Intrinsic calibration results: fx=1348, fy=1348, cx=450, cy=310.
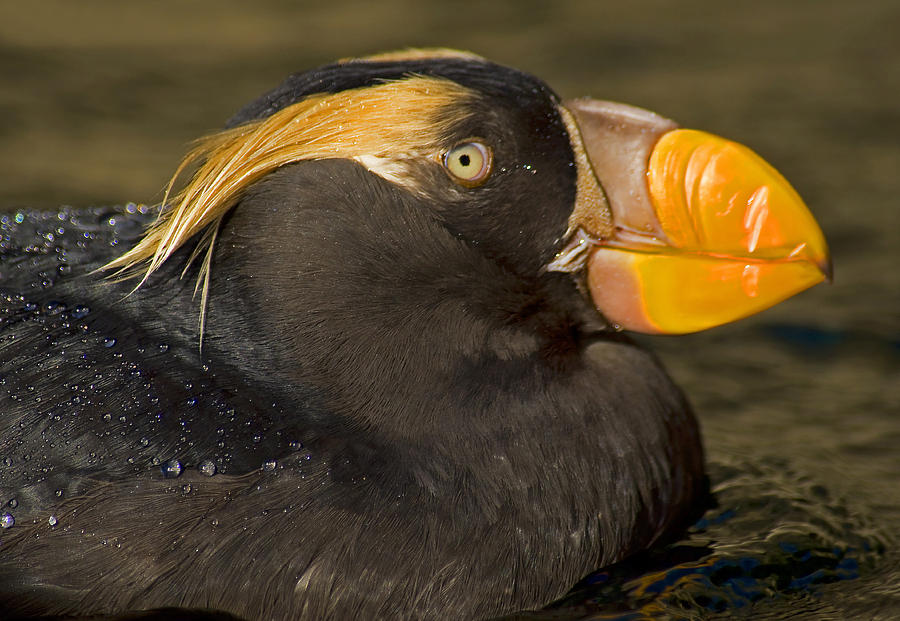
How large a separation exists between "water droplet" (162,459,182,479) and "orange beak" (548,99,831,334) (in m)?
1.23

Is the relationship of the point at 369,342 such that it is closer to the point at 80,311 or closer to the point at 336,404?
the point at 336,404

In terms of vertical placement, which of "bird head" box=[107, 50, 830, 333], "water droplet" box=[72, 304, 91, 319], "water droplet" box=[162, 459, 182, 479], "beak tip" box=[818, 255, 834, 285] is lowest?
"water droplet" box=[162, 459, 182, 479]

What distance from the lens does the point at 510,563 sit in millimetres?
3635

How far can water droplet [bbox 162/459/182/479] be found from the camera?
3.40 metres

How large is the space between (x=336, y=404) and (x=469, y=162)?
2.49ft

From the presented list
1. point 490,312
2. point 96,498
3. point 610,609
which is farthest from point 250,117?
point 610,609

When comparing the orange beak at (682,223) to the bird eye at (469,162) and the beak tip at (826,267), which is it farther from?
the bird eye at (469,162)

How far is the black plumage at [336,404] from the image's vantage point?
338 cm

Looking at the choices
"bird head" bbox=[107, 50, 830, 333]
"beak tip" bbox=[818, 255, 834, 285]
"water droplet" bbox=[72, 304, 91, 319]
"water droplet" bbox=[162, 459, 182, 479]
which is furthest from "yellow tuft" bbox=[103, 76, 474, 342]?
"beak tip" bbox=[818, 255, 834, 285]

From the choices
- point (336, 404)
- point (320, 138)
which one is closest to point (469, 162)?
point (320, 138)

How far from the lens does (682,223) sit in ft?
12.5

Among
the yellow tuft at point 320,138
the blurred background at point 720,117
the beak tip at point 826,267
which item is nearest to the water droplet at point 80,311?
the yellow tuft at point 320,138

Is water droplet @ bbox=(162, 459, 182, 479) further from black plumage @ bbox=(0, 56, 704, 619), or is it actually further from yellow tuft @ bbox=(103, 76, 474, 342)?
yellow tuft @ bbox=(103, 76, 474, 342)

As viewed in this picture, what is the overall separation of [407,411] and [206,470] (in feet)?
1.98
